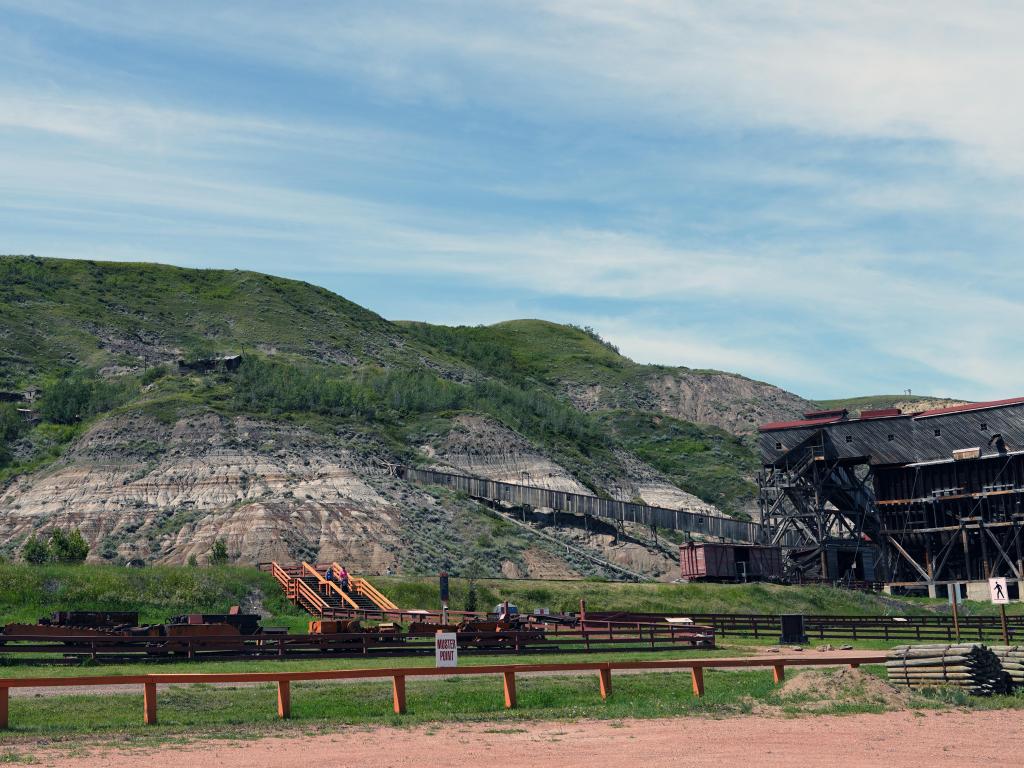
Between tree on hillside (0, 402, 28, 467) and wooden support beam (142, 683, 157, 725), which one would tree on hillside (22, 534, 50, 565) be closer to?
tree on hillside (0, 402, 28, 467)

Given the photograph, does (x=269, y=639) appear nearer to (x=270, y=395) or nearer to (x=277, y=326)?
(x=270, y=395)

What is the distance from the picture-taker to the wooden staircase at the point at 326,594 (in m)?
54.8

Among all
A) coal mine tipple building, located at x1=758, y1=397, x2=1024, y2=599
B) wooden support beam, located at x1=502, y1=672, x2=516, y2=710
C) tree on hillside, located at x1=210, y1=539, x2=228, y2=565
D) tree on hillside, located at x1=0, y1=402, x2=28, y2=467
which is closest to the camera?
wooden support beam, located at x1=502, y1=672, x2=516, y2=710

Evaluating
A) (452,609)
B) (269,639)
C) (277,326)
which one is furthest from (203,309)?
(269,639)

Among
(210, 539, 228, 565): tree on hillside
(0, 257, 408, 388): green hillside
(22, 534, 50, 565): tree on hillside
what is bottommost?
(210, 539, 228, 565): tree on hillside

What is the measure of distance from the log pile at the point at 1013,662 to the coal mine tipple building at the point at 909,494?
2088 inches

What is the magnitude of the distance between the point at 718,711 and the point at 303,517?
5674cm

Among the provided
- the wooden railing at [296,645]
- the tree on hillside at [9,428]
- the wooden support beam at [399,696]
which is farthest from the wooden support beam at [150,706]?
the tree on hillside at [9,428]

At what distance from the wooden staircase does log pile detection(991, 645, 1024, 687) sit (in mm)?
30224

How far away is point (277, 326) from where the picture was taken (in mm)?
143125

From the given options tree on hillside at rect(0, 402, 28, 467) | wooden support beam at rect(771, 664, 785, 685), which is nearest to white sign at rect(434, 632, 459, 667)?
wooden support beam at rect(771, 664, 785, 685)

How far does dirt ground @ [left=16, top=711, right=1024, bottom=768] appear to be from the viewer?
18562 mm

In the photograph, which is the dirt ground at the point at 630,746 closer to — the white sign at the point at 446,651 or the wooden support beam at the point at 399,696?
the wooden support beam at the point at 399,696

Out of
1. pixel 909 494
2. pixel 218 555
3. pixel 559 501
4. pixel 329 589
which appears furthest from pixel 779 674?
pixel 559 501
